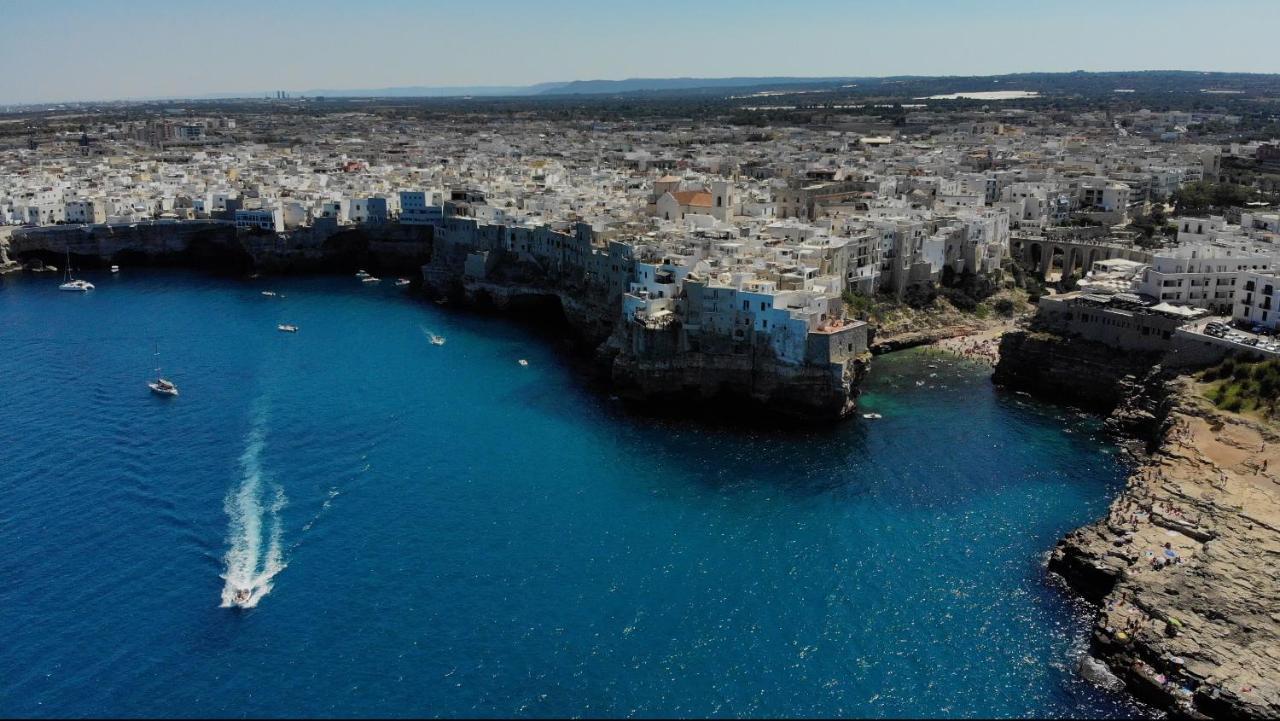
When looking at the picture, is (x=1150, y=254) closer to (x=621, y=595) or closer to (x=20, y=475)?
(x=621, y=595)

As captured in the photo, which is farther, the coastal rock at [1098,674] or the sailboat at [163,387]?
the sailboat at [163,387]

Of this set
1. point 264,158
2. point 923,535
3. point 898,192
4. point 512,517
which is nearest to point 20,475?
point 512,517

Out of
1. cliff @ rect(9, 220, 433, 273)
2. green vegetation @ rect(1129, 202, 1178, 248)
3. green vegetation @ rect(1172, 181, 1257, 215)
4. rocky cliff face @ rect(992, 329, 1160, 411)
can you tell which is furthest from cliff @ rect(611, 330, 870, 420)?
green vegetation @ rect(1172, 181, 1257, 215)

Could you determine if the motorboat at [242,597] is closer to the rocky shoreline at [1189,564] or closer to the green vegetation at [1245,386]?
the rocky shoreline at [1189,564]

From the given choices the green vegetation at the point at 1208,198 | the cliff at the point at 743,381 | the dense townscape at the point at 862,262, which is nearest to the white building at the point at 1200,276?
the dense townscape at the point at 862,262

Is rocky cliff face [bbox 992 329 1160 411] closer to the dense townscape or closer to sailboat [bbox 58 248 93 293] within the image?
the dense townscape
